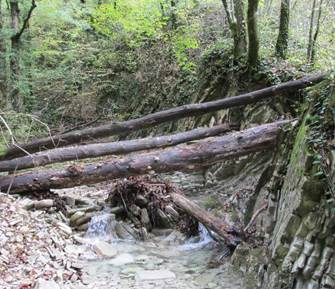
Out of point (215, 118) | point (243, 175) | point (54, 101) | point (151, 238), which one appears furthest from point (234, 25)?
point (54, 101)

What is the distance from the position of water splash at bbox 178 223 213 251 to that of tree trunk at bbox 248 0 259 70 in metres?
4.31

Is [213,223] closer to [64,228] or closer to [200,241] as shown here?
[200,241]

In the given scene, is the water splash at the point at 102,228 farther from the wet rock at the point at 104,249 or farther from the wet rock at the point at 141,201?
the wet rock at the point at 141,201

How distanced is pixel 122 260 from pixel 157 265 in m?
0.59

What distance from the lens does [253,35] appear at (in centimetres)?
888

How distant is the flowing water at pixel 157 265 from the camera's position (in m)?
5.45

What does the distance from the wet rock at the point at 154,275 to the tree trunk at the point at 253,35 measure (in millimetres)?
5574

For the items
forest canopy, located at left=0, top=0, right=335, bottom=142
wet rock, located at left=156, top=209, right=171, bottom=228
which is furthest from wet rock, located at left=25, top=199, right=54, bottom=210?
forest canopy, located at left=0, top=0, right=335, bottom=142

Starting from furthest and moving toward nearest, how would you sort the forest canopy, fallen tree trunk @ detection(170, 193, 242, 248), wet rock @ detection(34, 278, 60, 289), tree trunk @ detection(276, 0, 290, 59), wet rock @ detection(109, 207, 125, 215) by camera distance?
the forest canopy → tree trunk @ detection(276, 0, 290, 59) → wet rock @ detection(109, 207, 125, 215) → fallen tree trunk @ detection(170, 193, 242, 248) → wet rock @ detection(34, 278, 60, 289)

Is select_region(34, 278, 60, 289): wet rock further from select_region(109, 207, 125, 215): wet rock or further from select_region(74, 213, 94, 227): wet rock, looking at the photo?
select_region(109, 207, 125, 215): wet rock

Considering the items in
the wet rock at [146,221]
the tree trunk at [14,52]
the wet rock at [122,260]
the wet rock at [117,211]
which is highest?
the tree trunk at [14,52]

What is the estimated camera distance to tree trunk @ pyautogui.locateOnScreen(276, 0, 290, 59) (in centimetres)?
935

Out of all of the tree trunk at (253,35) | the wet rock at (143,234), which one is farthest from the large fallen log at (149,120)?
the wet rock at (143,234)

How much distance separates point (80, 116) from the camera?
16.3m
